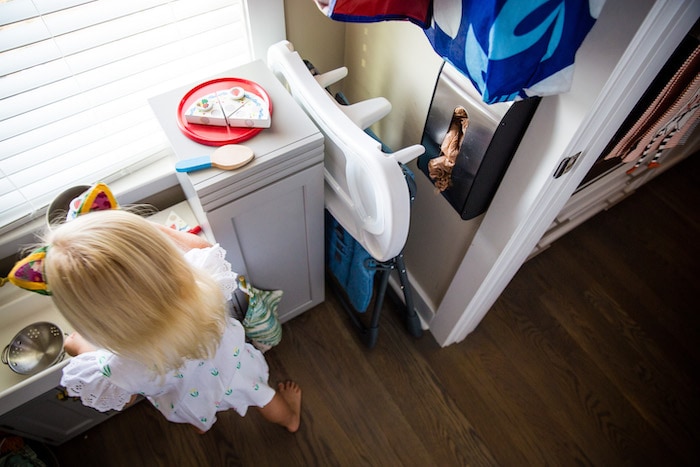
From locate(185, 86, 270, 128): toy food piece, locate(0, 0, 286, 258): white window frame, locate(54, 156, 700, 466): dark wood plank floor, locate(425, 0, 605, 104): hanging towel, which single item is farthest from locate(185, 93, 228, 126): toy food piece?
locate(54, 156, 700, 466): dark wood plank floor

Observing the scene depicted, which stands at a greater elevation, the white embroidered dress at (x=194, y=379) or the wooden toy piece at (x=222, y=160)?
the wooden toy piece at (x=222, y=160)

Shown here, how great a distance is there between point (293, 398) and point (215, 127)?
94 cm

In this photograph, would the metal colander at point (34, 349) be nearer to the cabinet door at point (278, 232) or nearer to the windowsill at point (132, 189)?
the windowsill at point (132, 189)

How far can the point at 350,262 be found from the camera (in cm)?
135

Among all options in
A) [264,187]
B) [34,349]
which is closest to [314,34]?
[264,187]

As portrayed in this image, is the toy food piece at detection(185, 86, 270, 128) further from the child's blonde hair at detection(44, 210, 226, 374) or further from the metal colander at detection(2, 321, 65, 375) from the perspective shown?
the metal colander at detection(2, 321, 65, 375)

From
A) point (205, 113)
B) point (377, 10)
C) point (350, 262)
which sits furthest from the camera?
point (350, 262)

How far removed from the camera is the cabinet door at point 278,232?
1017mm

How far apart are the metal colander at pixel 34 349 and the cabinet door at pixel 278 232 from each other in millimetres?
476

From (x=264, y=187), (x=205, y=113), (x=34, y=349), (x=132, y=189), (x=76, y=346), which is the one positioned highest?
(x=205, y=113)

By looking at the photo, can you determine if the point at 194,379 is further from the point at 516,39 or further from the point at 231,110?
the point at 516,39

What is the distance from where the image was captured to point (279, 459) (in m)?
1.41

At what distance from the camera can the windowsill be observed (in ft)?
3.63

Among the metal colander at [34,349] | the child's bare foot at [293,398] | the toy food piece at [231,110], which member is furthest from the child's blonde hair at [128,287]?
the child's bare foot at [293,398]
